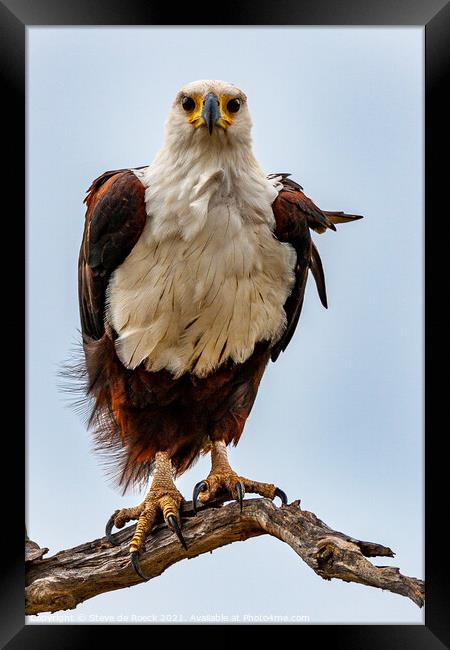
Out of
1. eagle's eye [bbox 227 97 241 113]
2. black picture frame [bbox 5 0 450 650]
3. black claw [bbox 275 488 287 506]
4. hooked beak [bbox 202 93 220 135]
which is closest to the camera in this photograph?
hooked beak [bbox 202 93 220 135]

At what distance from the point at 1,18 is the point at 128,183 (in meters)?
1.11

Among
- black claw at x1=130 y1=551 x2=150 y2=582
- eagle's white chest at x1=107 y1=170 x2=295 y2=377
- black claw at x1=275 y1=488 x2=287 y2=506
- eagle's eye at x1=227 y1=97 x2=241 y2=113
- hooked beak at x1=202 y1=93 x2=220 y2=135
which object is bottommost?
black claw at x1=130 y1=551 x2=150 y2=582

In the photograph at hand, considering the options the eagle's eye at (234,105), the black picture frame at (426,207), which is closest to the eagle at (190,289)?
the eagle's eye at (234,105)

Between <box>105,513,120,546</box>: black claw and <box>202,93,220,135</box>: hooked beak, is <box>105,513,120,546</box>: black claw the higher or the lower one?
the lower one

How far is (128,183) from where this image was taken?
4.55 meters

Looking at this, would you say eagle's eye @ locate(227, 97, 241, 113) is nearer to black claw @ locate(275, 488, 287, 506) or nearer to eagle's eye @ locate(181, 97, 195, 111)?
eagle's eye @ locate(181, 97, 195, 111)

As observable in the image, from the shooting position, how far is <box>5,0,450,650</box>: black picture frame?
4.60 meters

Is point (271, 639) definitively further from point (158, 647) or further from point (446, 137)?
point (446, 137)

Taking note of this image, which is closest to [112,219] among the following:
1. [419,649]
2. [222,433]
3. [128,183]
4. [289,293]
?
[128,183]

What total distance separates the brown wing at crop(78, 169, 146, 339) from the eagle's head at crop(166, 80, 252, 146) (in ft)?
1.19

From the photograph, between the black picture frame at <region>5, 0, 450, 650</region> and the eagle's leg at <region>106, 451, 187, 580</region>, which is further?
the eagle's leg at <region>106, 451, 187, 580</region>

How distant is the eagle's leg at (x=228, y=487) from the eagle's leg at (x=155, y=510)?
132 mm

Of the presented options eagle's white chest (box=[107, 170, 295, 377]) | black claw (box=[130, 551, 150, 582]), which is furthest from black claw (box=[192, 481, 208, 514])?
eagle's white chest (box=[107, 170, 295, 377])

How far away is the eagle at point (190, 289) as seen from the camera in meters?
4.46
